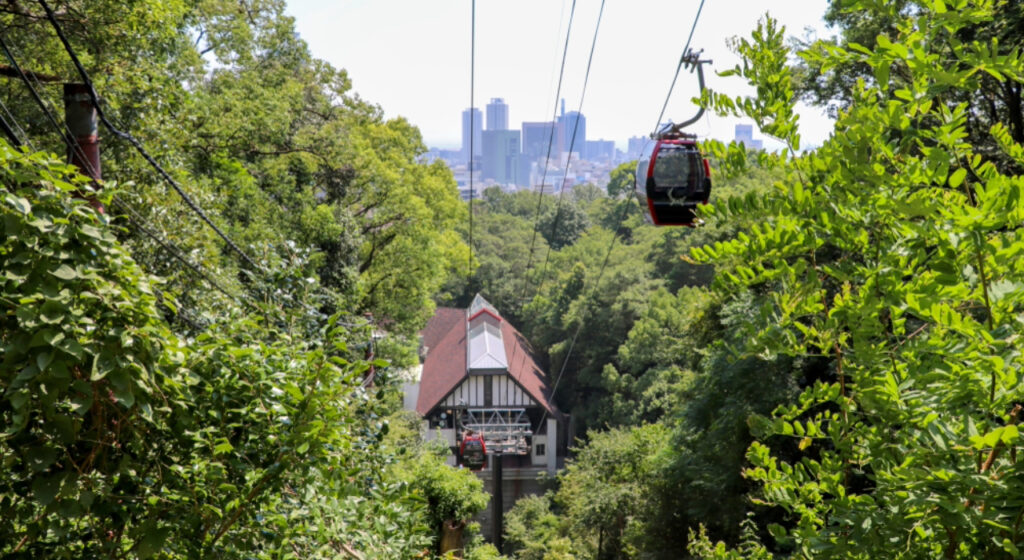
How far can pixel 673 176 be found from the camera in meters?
6.24

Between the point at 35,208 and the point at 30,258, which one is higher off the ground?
the point at 35,208

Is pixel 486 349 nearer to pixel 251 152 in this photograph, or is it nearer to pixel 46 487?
pixel 251 152

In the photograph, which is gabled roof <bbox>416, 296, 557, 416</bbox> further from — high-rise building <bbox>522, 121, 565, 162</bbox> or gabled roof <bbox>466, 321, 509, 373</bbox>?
high-rise building <bbox>522, 121, 565, 162</bbox>

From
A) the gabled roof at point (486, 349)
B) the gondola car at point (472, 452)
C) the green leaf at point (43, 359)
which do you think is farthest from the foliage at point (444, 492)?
the gabled roof at point (486, 349)

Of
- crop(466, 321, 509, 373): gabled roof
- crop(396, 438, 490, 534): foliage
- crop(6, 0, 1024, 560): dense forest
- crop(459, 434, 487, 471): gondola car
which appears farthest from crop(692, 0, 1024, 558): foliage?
crop(466, 321, 509, 373): gabled roof

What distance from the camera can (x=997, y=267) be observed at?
1.71m

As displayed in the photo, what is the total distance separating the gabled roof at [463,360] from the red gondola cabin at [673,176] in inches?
735

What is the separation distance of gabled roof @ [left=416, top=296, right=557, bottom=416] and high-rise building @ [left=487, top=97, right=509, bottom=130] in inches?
6423

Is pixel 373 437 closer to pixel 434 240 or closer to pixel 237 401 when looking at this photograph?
pixel 237 401

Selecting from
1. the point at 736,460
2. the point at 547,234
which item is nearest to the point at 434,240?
the point at 736,460

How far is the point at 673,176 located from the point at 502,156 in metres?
190

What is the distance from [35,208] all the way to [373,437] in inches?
65.0

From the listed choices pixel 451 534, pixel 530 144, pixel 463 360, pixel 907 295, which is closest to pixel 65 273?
pixel 907 295

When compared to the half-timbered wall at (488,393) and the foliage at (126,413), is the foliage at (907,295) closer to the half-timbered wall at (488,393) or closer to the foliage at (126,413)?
the foliage at (126,413)
